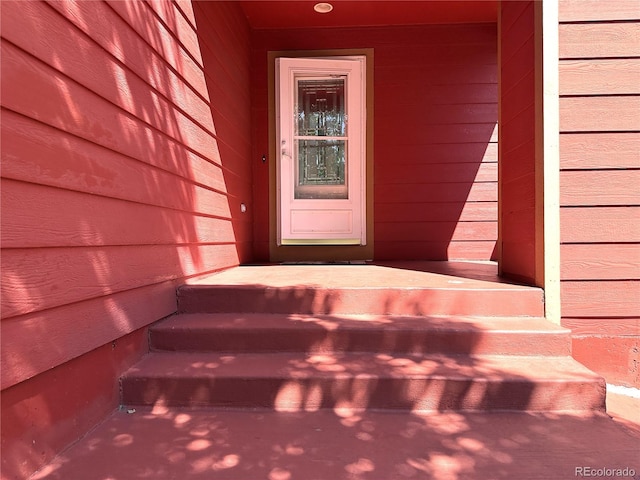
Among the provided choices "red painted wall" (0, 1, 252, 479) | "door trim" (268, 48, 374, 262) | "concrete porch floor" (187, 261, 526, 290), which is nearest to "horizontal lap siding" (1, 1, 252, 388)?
"red painted wall" (0, 1, 252, 479)

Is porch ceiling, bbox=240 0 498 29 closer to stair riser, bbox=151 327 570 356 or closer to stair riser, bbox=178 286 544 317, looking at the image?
stair riser, bbox=178 286 544 317

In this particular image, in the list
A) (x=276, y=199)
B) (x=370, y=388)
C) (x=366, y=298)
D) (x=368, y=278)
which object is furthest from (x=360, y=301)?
(x=276, y=199)

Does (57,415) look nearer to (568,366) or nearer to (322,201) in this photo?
(568,366)

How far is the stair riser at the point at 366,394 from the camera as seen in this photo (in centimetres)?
169

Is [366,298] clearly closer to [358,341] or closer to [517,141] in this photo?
[358,341]

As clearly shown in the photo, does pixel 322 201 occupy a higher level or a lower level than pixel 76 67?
lower

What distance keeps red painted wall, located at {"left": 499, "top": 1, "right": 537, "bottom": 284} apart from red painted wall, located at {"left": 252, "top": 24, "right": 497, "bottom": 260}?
1403 millimetres

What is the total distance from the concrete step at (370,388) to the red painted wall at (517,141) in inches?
32.3

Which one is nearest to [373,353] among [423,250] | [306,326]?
[306,326]

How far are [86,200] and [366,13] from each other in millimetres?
3466

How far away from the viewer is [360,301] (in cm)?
225

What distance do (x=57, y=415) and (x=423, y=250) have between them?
11.6 ft

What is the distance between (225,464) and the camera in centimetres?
133

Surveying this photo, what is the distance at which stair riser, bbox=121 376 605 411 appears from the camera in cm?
169
